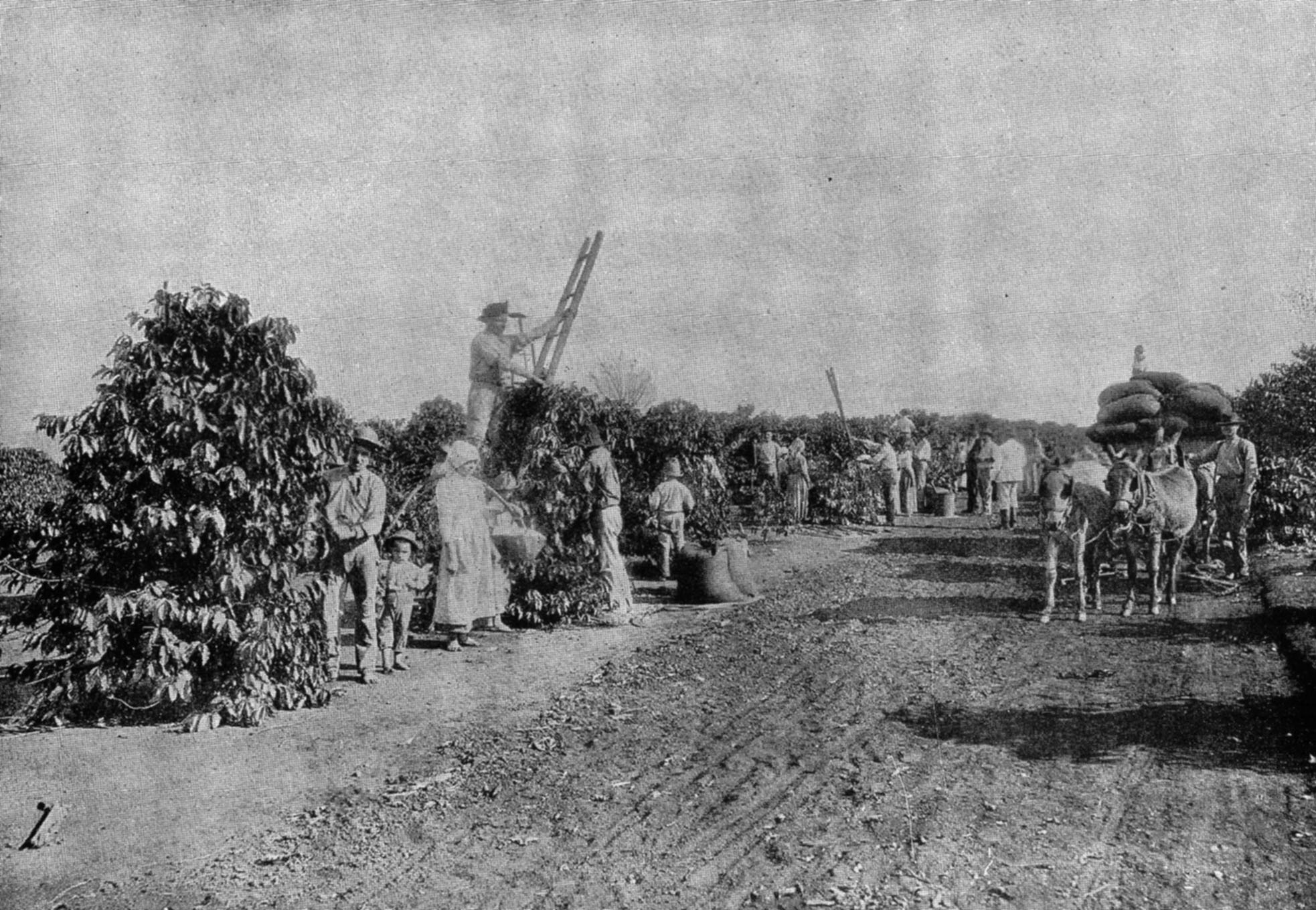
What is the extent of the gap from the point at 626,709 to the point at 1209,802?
3790 mm

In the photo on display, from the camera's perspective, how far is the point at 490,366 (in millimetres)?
10133

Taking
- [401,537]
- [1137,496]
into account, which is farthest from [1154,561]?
[401,537]

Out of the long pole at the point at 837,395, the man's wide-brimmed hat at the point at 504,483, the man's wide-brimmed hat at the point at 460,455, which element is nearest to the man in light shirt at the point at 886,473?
the long pole at the point at 837,395

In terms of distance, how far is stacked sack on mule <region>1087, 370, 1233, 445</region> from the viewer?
13.6m

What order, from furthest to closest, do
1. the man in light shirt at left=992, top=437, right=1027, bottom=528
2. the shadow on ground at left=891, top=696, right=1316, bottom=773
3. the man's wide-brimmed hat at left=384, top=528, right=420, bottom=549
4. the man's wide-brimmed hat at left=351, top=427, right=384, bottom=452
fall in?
the man in light shirt at left=992, top=437, right=1027, bottom=528
the man's wide-brimmed hat at left=384, top=528, right=420, bottom=549
the man's wide-brimmed hat at left=351, top=427, right=384, bottom=452
the shadow on ground at left=891, top=696, right=1316, bottom=773

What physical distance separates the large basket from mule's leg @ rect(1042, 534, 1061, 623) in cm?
548

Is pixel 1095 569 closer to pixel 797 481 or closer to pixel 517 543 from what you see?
pixel 517 543

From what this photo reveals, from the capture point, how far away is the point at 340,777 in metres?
5.38

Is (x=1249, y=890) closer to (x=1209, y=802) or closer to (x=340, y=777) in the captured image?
(x=1209, y=802)

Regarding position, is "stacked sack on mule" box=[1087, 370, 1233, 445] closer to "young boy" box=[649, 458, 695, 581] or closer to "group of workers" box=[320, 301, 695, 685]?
"young boy" box=[649, 458, 695, 581]

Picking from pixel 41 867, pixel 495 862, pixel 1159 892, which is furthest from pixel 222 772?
pixel 1159 892

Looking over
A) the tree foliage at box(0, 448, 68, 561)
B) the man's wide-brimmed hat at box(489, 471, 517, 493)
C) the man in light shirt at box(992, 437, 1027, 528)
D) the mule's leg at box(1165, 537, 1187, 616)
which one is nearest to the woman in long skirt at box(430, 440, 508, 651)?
the man's wide-brimmed hat at box(489, 471, 517, 493)

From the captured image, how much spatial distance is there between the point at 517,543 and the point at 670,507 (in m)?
3.56

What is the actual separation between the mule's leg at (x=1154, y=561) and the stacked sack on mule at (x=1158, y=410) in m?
4.71
